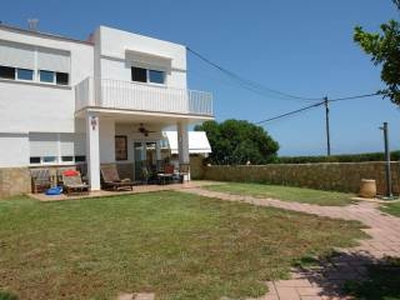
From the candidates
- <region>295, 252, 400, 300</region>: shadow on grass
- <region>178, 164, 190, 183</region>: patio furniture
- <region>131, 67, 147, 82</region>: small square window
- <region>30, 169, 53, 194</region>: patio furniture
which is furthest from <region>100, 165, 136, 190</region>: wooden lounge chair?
<region>295, 252, 400, 300</region>: shadow on grass

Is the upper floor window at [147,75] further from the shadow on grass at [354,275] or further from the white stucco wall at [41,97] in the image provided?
the shadow on grass at [354,275]

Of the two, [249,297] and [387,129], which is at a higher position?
[387,129]

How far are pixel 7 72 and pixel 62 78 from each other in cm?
237

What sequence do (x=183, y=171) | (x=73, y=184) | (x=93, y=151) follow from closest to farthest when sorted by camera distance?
1. (x=73, y=184)
2. (x=93, y=151)
3. (x=183, y=171)

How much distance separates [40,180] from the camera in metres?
17.5

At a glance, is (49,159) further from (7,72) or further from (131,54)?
(131,54)

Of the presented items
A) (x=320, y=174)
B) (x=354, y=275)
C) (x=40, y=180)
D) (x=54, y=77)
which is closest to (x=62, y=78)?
(x=54, y=77)

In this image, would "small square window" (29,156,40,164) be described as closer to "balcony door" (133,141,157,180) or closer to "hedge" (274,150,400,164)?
"balcony door" (133,141,157,180)

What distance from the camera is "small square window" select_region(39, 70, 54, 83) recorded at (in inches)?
714

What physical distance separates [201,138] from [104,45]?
16.6 m

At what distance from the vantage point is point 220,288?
5191 millimetres

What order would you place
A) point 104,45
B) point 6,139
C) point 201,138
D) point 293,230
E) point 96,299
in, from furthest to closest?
point 201,138 < point 104,45 < point 6,139 < point 293,230 < point 96,299

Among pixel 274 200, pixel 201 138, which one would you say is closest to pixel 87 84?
pixel 274 200

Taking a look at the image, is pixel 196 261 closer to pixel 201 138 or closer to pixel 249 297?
pixel 249 297
